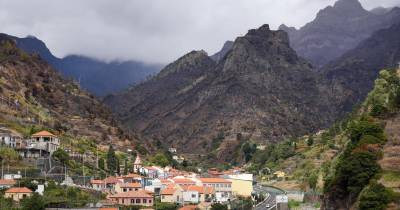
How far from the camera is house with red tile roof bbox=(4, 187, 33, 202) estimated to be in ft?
263

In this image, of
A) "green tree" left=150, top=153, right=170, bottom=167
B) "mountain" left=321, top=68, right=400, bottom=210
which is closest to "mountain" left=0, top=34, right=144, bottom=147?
"green tree" left=150, top=153, right=170, bottom=167

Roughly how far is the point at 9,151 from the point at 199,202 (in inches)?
1139

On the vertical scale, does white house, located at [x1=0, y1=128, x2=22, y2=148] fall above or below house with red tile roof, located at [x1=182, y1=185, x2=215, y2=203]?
above

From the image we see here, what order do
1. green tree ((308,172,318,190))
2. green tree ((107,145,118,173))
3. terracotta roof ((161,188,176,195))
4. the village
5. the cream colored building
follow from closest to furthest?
the village < terracotta roof ((161,188,176,195)) < green tree ((308,172,318,190)) < the cream colored building < green tree ((107,145,118,173))

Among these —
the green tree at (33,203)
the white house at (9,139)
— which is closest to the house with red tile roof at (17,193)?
the green tree at (33,203)

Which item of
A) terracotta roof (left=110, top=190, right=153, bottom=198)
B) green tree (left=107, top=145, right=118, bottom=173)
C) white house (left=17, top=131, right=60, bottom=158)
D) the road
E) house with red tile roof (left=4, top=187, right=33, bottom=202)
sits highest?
white house (left=17, top=131, right=60, bottom=158)

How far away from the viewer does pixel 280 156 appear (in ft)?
565

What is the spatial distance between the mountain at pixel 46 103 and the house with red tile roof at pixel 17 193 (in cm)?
4703

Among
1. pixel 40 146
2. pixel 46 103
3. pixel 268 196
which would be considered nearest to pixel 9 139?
pixel 40 146

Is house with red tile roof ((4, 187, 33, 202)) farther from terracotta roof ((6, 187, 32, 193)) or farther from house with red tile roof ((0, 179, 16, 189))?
house with red tile roof ((0, 179, 16, 189))

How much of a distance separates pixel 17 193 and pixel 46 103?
87116 mm

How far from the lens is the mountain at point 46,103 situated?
14175cm

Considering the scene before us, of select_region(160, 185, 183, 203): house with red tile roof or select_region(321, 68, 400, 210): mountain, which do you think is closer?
A: select_region(321, 68, 400, 210): mountain

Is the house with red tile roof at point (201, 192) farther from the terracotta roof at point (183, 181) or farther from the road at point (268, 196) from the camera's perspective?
the road at point (268, 196)
